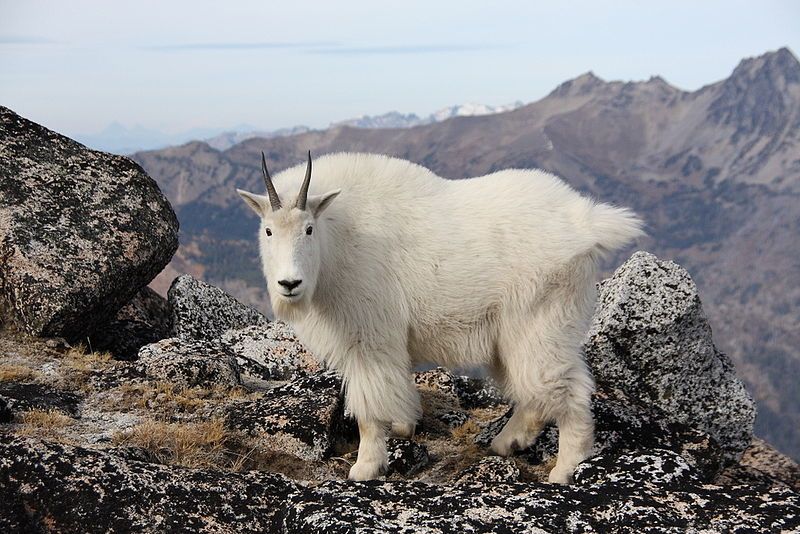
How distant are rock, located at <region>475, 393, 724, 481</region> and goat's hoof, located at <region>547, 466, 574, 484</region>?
2.08 feet

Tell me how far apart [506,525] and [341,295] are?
3.45 meters

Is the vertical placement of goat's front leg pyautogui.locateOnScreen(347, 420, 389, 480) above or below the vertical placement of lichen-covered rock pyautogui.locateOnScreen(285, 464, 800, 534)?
below

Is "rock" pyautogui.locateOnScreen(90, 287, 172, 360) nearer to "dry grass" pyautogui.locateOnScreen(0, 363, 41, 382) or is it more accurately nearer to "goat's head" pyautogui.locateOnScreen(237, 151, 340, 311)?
"dry grass" pyautogui.locateOnScreen(0, 363, 41, 382)

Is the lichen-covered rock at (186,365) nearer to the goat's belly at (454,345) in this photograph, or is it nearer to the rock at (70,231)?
the rock at (70,231)

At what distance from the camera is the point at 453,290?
8.27 meters

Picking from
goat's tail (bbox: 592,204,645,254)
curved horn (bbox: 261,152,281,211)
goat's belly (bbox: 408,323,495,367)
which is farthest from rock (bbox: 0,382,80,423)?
goat's tail (bbox: 592,204,645,254)

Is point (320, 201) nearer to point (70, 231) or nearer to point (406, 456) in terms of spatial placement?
point (406, 456)

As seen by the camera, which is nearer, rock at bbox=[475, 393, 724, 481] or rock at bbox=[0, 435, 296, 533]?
rock at bbox=[0, 435, 296, 533]

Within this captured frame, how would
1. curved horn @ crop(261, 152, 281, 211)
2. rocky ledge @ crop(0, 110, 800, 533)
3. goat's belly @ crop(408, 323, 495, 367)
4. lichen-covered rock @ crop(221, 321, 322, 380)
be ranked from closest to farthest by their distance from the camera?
rocky ledge @ crop(0, 110, 800, 533), curved horn @ crop(261, 152, 281, 211), goat's belly @ crop(408, 323, 495, 367), lichen-covered rock @ crop(221, 321, 322, 380)

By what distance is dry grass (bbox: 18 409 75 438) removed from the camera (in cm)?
763

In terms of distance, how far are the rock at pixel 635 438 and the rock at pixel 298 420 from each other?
6.32 ft

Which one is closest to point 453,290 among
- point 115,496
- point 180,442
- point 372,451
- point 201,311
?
point 372,451

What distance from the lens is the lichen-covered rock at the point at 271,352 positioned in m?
12.4

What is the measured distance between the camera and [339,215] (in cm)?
850
